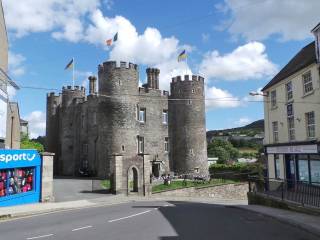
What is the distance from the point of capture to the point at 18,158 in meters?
21.9

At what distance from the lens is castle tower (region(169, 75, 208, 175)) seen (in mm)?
49219

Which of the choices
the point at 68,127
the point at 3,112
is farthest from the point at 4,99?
the point at 68,127

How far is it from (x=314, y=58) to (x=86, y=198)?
17.1 metres

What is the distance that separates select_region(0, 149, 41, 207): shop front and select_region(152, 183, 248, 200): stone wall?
49.4ft

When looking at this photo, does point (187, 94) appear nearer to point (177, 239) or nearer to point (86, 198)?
point (86, 198)

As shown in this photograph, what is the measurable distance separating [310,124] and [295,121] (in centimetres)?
151

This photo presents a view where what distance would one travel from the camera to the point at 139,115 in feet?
157

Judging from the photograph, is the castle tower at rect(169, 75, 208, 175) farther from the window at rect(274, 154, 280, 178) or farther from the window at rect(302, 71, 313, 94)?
the window at rect(302, 71, 313, 94)

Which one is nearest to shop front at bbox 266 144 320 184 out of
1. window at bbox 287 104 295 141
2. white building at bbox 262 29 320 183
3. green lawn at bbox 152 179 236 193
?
white building at bbox 262 29 320 183

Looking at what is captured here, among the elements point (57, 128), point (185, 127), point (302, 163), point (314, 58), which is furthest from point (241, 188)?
point (57, 128)

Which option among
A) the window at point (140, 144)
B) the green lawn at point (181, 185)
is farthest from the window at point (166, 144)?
the green lawn at point (181, 185)

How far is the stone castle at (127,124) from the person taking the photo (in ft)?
145

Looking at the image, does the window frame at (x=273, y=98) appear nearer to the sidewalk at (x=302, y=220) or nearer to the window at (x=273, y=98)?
the window at (x=273, y=98)

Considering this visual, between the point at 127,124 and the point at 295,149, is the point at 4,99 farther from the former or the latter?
the point at 295,149
